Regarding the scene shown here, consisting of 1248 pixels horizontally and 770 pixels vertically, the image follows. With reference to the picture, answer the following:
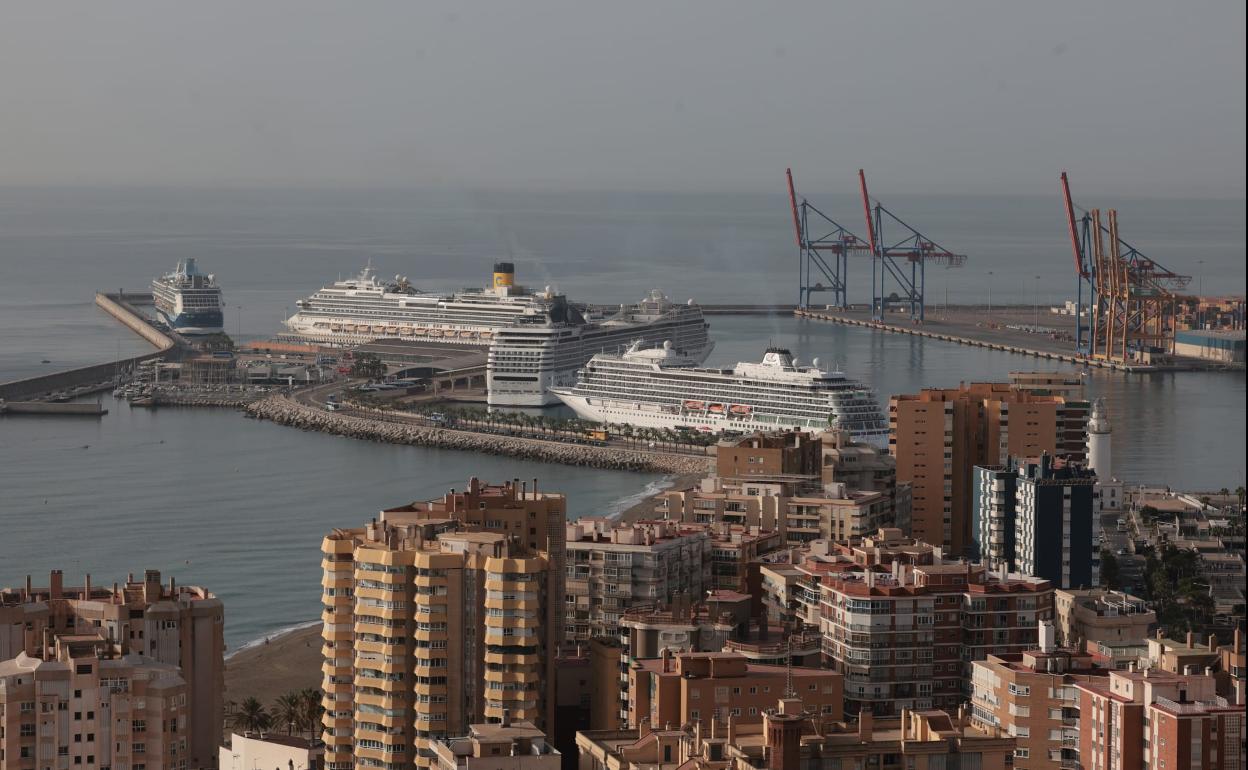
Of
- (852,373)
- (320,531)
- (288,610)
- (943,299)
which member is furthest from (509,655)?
(943,299)

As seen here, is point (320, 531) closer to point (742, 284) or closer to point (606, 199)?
point (742, 284)

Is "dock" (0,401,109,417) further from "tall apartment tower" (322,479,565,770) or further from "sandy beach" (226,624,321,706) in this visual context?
"tall apartment tower" (322,479,565,770)

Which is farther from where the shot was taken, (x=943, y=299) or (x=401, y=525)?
(x=943, y=299)

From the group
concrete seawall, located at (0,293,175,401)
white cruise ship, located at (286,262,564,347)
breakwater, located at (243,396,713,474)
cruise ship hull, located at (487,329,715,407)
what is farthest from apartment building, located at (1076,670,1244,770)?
white cruise ship, located at (286,262,564,347)

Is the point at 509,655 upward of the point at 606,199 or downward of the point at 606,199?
downward

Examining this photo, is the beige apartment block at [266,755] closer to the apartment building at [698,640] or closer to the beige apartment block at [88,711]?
the beige apartment block at [88,711]
